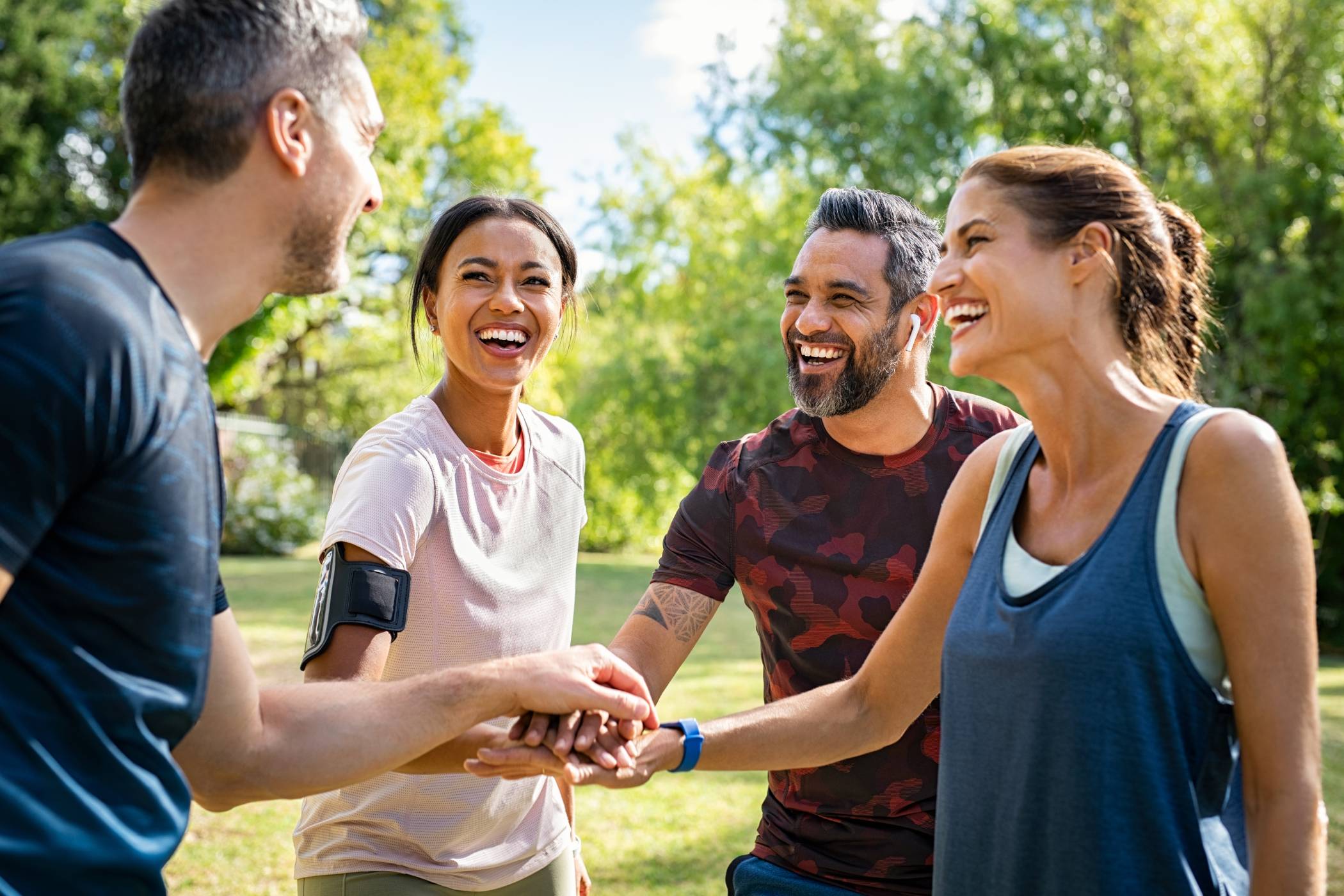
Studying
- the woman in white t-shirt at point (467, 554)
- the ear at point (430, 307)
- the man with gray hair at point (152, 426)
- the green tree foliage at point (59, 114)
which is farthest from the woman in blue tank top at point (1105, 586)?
the green tree foliage at point (59, 114)

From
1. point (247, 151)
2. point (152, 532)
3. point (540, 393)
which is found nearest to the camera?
point (152, 532)

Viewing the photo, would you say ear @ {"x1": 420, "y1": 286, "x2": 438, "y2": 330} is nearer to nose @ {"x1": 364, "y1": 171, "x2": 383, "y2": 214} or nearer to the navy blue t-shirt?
nose @ {"x1": 364, "y1": 171, "x2": 383, "y2": 214}

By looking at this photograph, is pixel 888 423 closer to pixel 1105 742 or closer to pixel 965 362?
pixel 965 362

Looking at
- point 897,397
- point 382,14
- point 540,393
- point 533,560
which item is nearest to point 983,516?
point 897,397

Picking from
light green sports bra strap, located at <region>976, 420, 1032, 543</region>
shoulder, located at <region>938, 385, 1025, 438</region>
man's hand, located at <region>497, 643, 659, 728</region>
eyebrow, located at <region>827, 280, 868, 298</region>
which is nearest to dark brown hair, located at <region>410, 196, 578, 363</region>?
eyebrow, located at <region>827, 280, 868, 298</region>

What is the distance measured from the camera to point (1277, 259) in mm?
18281

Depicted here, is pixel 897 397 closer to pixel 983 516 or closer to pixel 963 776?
pixel 983 516

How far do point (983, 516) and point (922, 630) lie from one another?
0.40 meters

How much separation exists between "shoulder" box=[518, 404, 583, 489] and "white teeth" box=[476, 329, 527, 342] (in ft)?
0.82

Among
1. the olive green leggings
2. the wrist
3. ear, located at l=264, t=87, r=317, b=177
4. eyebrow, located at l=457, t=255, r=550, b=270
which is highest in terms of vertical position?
ear, located at l=264, t=87, r=317, b=177

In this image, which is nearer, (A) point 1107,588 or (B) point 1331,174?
(A) point 1107,588

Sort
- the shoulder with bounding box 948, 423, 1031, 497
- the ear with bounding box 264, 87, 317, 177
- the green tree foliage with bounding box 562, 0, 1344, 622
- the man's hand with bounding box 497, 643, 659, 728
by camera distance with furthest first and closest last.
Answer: the green tree foliage with bounding box 562, 0, 1344, 622
the man's hand with bounding box 497, 643, 659, 728
the shoulder with bounding box 948, 423, 1031, 497
the ear with bounding box 264, 87, 317, 177

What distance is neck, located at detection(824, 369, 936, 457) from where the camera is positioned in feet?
11.1

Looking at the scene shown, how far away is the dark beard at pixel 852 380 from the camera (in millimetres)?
3424
